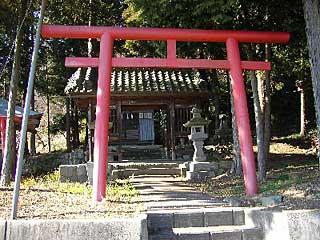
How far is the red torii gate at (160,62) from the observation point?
7988mm

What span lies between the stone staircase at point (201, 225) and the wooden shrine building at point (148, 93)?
7.50 metres

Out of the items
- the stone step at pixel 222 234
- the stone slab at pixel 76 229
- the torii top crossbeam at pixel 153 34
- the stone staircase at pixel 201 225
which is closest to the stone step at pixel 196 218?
the stone staircase at pixel 201 225

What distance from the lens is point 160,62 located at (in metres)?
8.45

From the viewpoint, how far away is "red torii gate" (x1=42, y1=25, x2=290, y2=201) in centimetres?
799

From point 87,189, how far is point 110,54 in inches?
120

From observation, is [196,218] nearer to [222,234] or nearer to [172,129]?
[222,234]

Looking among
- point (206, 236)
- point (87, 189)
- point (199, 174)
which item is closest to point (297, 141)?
point (199, 174)

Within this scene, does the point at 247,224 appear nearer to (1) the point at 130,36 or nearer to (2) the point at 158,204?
(2) the point at 158,204

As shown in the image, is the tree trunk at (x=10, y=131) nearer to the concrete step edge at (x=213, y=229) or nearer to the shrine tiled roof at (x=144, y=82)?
the shrine tiled roof at (x=144, y=82)

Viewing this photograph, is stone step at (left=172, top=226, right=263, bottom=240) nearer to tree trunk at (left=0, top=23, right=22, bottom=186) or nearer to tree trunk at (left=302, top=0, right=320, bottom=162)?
tree trunk at (left=302, top=0, right=320, bottom=162)

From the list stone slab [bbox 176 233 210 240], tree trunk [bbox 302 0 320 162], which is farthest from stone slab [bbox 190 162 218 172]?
stone slab [bbox 176 233 210 240]

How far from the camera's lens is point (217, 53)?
13.4 m

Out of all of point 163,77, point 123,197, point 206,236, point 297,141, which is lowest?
point 206,236

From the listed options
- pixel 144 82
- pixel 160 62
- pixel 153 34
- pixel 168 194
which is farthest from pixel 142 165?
pixel 153 34
